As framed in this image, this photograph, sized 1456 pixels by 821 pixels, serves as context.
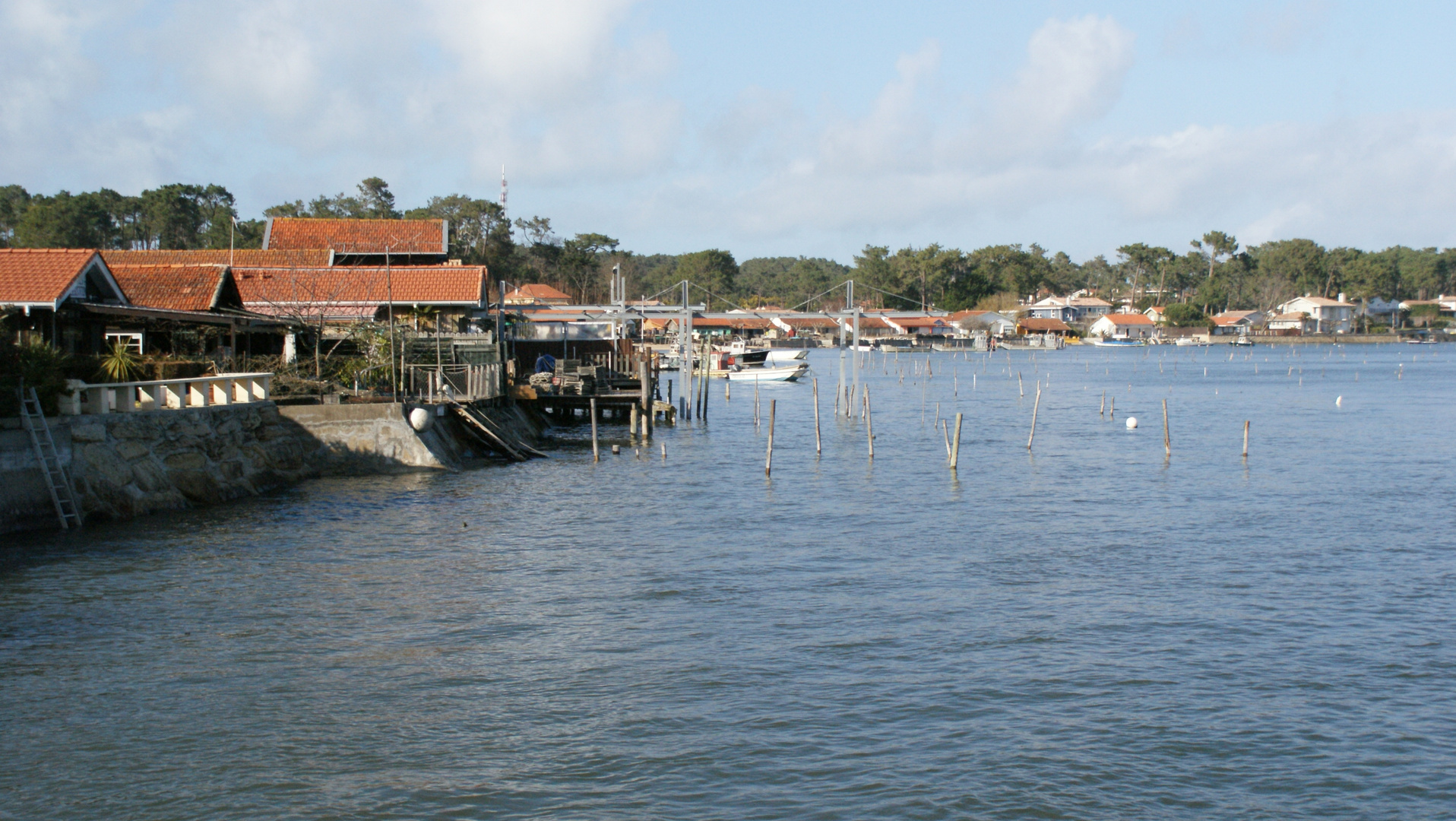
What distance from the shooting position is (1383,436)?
44812 millimetres

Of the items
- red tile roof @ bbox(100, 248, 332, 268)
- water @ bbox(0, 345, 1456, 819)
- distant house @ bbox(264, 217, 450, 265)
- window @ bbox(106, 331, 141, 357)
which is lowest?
water @ bbox(0, 345, 1456, 819)

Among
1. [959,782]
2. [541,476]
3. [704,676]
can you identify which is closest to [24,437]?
[541,476]

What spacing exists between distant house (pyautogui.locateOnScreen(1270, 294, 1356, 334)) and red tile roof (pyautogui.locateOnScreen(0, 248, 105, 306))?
18143 cm

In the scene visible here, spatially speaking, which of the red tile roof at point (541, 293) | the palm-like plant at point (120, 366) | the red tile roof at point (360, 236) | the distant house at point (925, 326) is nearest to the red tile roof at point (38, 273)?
the palm-like plant at point (120, 366)

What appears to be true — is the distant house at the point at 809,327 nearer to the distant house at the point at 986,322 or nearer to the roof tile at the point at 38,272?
the distant house at the point at 986,322

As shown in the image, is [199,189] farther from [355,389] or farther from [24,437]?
[24,437]

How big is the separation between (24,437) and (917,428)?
1393 inches

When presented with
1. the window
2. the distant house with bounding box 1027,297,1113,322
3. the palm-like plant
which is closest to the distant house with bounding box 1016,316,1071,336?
the distant house with bounding box 1027,297,1113,322

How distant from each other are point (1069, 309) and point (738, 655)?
595 ft

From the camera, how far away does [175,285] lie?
3491 cm

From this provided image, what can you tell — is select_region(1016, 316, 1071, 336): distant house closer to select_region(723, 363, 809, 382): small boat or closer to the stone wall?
select_region(723, 363, 809, 382): small boat

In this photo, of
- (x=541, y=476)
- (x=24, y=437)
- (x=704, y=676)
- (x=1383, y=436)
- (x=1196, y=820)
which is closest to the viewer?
(x=1196, y=820)

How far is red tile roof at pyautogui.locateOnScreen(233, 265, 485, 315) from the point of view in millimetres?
44344

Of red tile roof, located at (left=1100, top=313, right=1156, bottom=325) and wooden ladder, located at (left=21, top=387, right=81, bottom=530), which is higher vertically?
red tile roof, located at (left=1100, top=313, right=1156, bottom=325)
